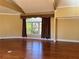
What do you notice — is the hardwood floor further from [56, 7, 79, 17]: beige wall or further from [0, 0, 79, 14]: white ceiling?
[0, 0, 79, 14]: white ceiling

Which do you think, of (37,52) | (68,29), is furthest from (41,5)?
(37,52)

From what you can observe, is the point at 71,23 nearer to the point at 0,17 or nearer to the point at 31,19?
the point at 31,19

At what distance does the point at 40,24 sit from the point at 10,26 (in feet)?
6.07

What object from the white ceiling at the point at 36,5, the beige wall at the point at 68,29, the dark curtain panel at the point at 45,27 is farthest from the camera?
the dark curtain panel at the point at 45,27

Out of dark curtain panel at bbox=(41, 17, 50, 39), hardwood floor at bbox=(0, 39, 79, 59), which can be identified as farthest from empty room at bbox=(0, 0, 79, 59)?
hardwood floor at bbox=(0, 39, 79, 59)

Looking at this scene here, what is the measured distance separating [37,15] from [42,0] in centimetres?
191

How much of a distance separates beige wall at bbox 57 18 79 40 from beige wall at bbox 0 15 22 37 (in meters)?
2.58

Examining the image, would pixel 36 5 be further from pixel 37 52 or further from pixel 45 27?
pixel 37 52

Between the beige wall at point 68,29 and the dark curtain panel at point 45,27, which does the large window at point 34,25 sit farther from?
the beige wall at point 68,29

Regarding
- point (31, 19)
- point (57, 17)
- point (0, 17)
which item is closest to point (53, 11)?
point (57, 17)

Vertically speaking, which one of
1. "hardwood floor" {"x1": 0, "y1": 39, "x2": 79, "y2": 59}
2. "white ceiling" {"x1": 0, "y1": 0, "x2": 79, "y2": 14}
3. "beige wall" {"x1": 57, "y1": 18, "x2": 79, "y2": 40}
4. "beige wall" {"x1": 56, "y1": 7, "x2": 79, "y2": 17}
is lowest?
"hardwood floor" {"x1": 0, "y1": 39, "x2": 79, "y2": 59}

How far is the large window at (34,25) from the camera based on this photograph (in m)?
9.98

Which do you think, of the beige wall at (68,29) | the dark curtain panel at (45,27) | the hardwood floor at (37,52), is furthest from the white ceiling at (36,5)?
the hardwood floor at (37,52)

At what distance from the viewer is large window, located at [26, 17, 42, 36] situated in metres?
9.98
